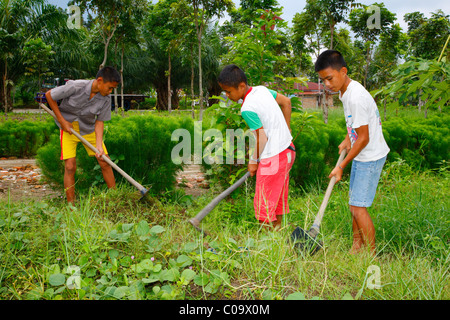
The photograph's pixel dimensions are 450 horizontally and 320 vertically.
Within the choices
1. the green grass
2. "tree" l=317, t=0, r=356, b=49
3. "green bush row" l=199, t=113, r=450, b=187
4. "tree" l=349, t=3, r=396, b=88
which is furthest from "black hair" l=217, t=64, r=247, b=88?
"tree" l=349, t=3, r=396, b=88

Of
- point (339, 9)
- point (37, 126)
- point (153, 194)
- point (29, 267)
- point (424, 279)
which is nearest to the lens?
point (424, 279)

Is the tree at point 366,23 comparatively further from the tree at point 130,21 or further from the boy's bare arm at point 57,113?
the boy's bare arm at point 57,113

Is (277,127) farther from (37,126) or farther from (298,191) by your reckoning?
(37,126)

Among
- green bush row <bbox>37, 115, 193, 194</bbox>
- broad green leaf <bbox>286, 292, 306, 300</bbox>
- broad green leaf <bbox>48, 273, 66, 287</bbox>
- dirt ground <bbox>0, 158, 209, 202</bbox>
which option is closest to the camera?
broad green leaf <bbox>286, 292, 306, 300</bbox>

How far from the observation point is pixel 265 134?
2.83m

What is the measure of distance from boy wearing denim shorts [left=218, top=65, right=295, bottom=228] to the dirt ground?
→ 186 centimetres

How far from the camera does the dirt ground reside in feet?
14.8

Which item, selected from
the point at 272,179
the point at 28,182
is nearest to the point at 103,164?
the point at 272,179

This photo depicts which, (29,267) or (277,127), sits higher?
(277,127)

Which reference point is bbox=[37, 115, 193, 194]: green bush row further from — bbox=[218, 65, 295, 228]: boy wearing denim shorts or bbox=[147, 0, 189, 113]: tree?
bbox=[147, 0, 189, 113]: tree

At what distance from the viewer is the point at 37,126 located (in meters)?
7.52

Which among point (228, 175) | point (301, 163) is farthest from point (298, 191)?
point (228, 175)

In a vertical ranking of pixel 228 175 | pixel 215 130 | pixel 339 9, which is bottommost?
pixel 228 175
